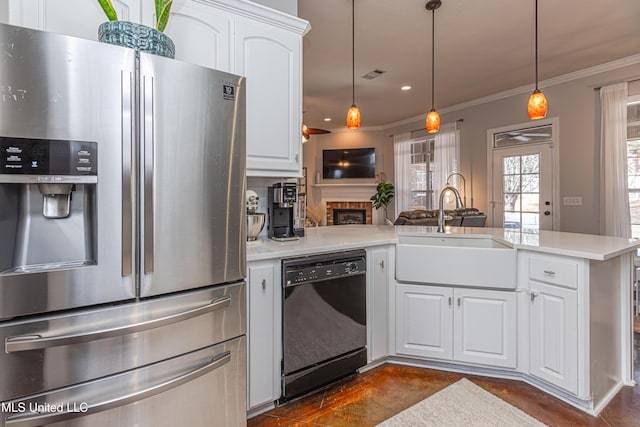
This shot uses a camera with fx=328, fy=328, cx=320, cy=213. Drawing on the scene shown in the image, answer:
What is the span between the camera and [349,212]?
8094mm

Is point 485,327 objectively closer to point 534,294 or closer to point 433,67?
point 534,294

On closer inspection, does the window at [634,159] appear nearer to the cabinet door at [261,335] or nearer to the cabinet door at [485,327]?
the cabinet door at [485,327]

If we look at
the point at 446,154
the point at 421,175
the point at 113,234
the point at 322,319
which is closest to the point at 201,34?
the point at 113,234

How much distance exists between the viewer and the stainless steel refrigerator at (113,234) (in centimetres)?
101

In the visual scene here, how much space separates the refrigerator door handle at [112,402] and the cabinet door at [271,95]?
3.83 feet

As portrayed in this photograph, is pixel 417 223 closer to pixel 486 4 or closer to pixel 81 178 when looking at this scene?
pixel 486 4

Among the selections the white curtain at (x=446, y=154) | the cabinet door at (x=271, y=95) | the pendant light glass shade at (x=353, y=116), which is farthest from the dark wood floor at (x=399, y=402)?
the white curtain at (x=446, y=154)

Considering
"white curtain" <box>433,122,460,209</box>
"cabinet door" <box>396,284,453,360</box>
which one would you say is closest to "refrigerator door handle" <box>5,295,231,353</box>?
"cabinet door" <box>396,284,453,360</box>

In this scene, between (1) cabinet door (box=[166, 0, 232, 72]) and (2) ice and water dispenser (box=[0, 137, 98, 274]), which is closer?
(2) ice and water dispenser (box=[0, 137, 98, 274])

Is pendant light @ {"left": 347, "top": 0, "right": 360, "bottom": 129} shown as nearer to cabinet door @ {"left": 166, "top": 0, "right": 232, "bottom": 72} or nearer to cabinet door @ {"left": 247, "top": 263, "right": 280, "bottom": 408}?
cabinet door @ {"left": 166, "top": 0, "right": 232, "bottom": 72}

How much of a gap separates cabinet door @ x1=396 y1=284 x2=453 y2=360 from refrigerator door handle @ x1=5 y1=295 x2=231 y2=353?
1462 mm

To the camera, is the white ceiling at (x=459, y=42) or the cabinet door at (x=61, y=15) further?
the white ceiling at (x=459, y=42)

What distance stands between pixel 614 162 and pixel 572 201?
27.8 inches

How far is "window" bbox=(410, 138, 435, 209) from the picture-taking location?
21.9 feet
